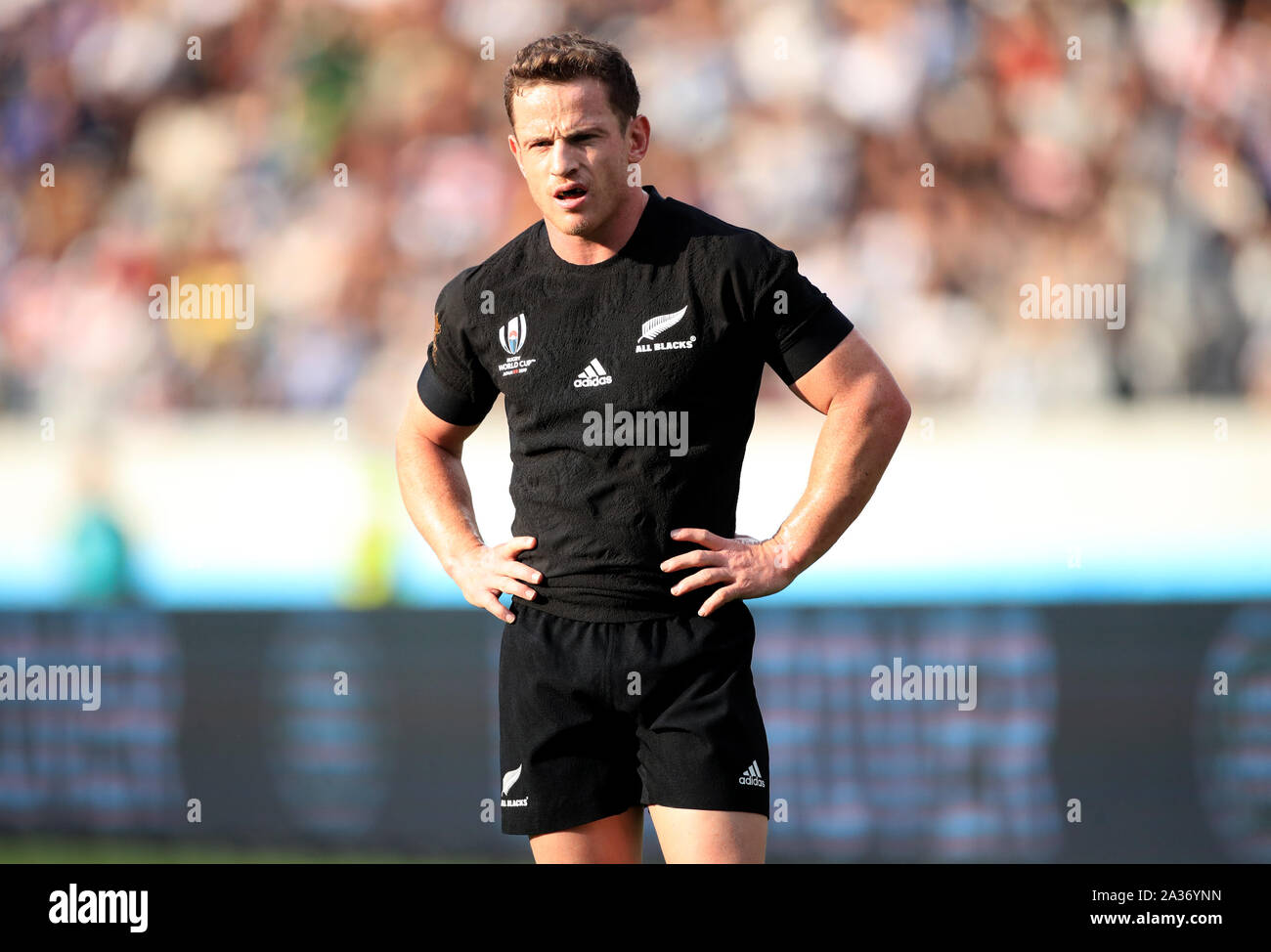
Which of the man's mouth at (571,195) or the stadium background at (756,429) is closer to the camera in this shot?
the man's mouth at (571,195)

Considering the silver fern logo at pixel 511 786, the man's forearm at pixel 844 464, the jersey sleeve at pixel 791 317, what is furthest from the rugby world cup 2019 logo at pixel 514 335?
the silver fern logo at pixel 511 786

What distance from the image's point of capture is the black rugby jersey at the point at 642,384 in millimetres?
2256

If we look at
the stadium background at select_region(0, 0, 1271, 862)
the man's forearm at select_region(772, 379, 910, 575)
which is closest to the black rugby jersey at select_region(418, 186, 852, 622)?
the man's forearm at select_region(772, 379, 910, 575)

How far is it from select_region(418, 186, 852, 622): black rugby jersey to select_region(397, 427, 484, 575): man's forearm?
0.94ft

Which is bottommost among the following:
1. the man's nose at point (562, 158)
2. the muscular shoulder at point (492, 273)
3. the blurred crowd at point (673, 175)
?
the muscular shoulder at point (492, 273)

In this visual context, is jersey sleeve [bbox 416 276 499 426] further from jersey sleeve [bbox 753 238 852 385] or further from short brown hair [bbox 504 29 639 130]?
jersey sleeve [bbox 753 238 852 385]

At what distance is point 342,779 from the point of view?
4824 mm

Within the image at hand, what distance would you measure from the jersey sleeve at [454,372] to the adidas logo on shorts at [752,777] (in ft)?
2.77

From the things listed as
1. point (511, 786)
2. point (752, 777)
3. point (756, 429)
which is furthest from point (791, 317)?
point (756, 429)

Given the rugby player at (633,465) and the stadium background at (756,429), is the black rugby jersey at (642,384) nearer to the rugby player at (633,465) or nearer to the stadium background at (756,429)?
the rugby player at (633,465)

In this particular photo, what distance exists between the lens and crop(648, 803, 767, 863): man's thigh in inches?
85.8

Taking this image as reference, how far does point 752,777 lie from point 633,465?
56cm

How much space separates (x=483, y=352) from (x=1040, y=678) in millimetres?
3007

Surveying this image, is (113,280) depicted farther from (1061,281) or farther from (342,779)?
(1061,281)
